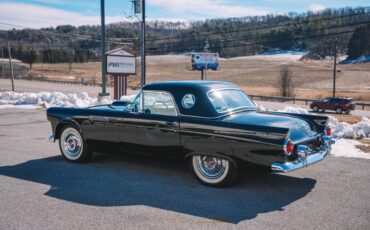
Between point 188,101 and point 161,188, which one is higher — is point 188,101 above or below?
above

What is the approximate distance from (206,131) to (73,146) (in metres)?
2.90

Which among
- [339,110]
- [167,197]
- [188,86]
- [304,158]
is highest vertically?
[188,86]

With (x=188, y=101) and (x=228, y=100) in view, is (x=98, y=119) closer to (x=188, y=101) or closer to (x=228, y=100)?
(x=188, y=101)

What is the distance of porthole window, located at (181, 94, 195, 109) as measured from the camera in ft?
19.3

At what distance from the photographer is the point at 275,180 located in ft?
20.1

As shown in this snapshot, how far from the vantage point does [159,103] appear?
622 centimetres

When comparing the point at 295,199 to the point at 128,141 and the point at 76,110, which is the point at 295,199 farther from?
the point at 76,110

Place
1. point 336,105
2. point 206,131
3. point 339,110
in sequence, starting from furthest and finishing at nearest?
1. point 336,105
2. point 339,110
3. point 206,131

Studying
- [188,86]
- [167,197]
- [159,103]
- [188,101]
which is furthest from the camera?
[159,103]

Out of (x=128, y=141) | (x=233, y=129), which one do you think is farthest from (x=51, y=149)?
(x=233, y=129)

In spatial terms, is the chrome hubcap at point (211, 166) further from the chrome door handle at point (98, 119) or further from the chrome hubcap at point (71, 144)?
the chrome hubcap at point (71, 144)

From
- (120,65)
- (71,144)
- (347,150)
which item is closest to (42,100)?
(120,65)

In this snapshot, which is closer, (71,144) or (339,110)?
(71,144)

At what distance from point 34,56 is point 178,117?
127878mm
